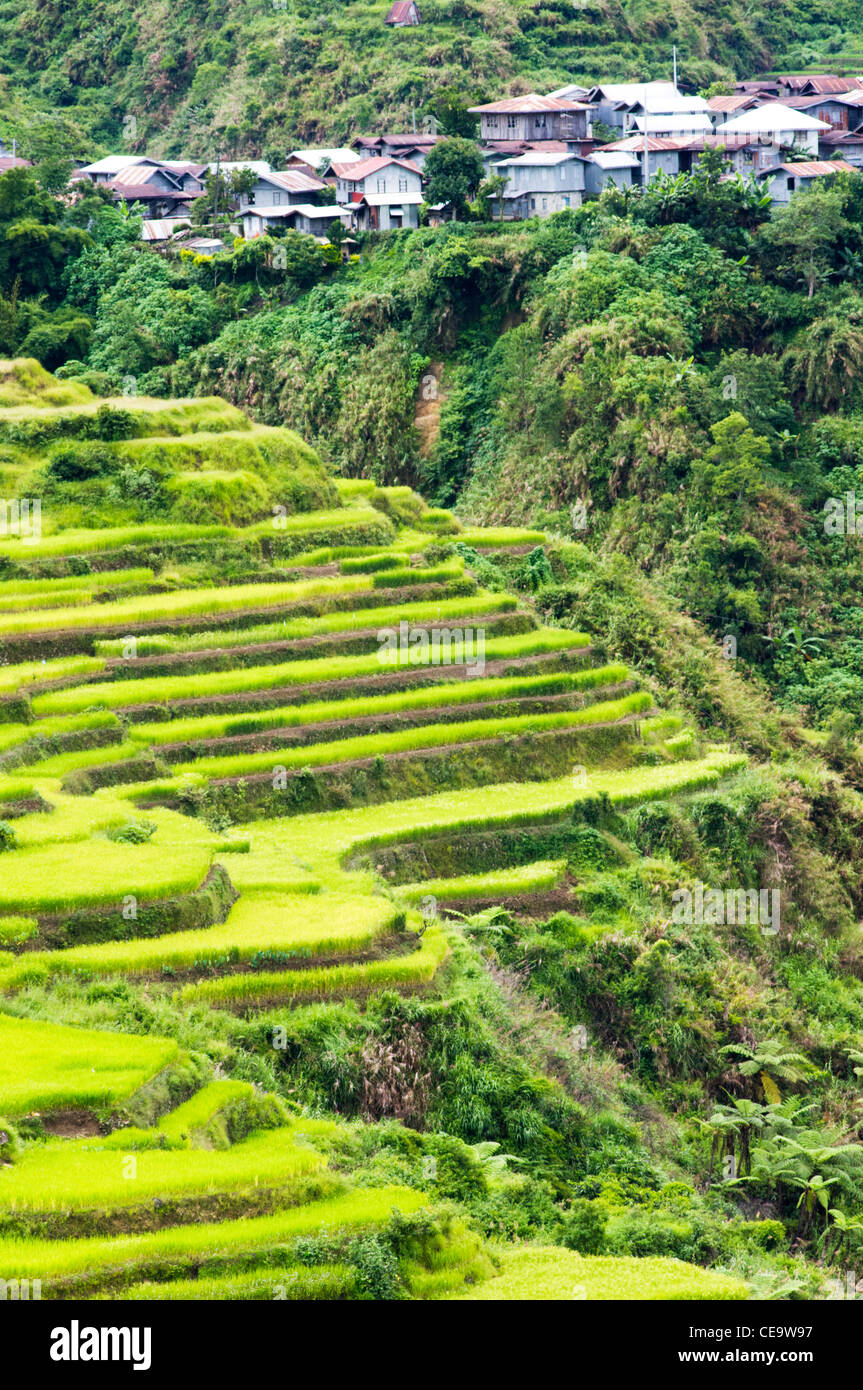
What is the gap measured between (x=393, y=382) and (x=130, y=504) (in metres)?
18.8

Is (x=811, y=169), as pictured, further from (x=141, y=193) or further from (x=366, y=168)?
(x=141, y=193)

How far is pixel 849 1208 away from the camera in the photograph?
79.7 ft

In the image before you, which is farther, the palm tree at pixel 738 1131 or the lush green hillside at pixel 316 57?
the lush green hillside at pixel 316 57

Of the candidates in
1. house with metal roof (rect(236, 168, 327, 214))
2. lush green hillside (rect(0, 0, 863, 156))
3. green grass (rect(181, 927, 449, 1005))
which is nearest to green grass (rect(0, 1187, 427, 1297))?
green grass (rect(181, 927, 449, 1005))

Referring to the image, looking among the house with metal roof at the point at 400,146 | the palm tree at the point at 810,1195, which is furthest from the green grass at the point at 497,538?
the house with metal roof at the point at 400,146

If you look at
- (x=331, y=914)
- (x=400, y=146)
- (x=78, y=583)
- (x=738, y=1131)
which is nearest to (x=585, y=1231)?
(x=738, y=1131)

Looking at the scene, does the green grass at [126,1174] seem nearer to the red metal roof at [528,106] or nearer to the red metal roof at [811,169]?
the red metal roof at [811,169]

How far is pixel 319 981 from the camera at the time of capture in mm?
24141

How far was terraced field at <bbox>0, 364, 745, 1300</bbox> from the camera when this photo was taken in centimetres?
1741

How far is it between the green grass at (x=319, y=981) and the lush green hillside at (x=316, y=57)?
48.0 m

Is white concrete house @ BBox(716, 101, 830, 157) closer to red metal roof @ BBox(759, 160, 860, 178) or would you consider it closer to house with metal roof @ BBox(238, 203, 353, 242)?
red metal roof @ BBox(759, 160, 860, 178)

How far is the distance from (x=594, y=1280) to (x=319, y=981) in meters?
7.54

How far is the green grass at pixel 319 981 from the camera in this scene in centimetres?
2350
